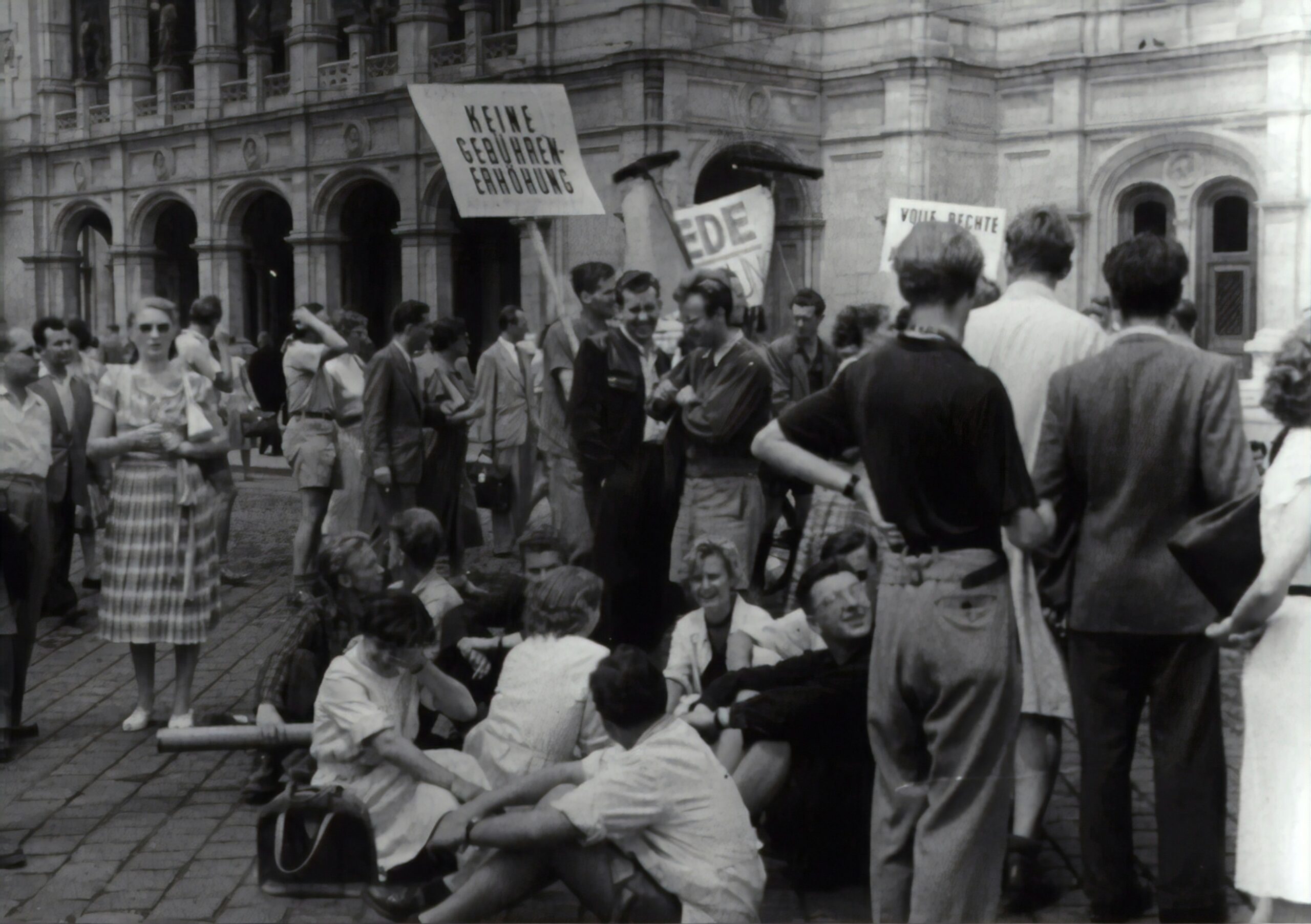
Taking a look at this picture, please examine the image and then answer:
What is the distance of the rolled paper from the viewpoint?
202 inches

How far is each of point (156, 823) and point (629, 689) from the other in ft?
7.66

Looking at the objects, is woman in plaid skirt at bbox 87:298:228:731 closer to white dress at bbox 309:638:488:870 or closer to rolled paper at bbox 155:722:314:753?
rolled paper at bbox 155:722:314:753

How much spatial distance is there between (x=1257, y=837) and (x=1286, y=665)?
1.47ft

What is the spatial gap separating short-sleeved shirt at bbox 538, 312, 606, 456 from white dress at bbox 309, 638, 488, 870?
3.62 m

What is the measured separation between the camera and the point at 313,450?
10.2 meters

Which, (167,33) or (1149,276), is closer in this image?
(1149,276)

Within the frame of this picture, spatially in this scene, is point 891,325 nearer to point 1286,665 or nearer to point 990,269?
point 990,269

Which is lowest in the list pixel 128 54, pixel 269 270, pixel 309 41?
pixel 269 270

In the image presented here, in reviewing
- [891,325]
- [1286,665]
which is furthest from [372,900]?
[891,325]

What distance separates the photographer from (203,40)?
2661 centimetres

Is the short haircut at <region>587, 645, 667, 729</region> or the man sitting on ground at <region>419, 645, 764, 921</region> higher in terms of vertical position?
the short haircut at <region>587, 645, 667, 729</region>

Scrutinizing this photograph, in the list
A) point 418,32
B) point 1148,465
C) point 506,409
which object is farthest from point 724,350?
point 418,32

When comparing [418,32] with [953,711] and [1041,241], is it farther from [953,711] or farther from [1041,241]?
[953,711]

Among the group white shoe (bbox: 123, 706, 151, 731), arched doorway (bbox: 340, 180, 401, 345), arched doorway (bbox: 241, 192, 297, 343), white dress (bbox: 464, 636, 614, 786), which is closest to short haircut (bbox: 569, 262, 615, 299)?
white shoe (bbox: 123, 706, 151, 731)
